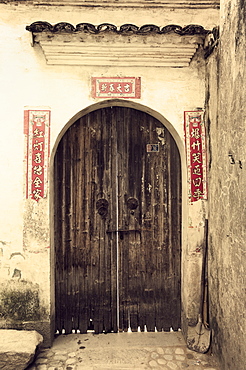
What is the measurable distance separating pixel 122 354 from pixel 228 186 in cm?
209

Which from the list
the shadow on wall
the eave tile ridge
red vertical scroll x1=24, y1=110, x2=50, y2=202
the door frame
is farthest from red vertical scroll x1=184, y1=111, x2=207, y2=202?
the shadow on wall

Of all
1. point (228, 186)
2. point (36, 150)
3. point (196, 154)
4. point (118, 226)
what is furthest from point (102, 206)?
point (228, 186)

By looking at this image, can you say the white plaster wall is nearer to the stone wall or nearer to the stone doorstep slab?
the stone doorstep slab

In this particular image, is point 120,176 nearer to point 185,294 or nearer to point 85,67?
point 85,67

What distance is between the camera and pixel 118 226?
401cm

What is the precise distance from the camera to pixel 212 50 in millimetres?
3510

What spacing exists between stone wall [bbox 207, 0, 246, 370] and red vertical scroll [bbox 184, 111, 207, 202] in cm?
9

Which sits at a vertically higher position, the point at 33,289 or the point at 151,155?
the point at 151,155

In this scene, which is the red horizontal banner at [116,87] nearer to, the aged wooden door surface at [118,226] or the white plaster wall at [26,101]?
the white plaster wall at [26,101]

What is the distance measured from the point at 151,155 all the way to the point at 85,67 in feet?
4.18

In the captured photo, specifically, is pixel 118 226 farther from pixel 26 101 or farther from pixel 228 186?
pixel 26 101

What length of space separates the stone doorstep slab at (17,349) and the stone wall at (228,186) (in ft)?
6.12

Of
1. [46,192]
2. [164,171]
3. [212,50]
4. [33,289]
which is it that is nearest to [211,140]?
[164,171]

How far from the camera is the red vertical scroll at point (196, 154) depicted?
12.2 ft
